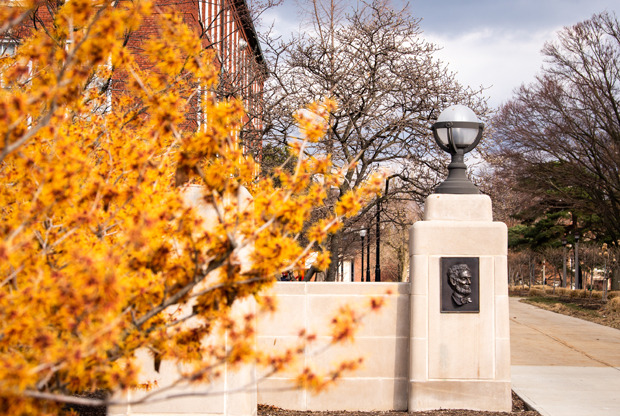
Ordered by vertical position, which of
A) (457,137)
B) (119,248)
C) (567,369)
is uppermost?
(457,137)

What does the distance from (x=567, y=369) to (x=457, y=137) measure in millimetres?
4185

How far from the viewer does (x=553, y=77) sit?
877 inches

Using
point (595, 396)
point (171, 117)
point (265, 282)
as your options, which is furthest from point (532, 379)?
point (171, 117)

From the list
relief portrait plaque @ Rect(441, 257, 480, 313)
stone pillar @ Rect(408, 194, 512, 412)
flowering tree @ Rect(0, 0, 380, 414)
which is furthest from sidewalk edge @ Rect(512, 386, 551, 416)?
flowering tree @ Rect(0, 0, 380, 414)

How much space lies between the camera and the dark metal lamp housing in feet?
22.7

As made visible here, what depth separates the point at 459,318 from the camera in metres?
6.56

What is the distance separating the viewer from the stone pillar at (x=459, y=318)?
21.2 ft

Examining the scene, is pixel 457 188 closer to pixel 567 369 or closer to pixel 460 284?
pixel 460 284

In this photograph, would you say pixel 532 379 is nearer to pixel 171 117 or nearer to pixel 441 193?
pixel 441 193

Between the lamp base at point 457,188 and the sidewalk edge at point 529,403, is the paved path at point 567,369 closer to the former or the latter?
the sidewalk edge at point 529,403

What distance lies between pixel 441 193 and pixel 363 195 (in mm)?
3773

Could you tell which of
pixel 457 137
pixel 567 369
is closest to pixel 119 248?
pixel 457 137

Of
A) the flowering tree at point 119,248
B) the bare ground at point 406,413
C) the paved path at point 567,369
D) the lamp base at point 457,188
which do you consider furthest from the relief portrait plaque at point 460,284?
the flowering tree at point 119,248

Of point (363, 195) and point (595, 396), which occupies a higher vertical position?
point (363, 195)
